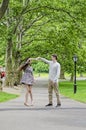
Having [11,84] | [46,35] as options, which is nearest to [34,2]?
[11,84]

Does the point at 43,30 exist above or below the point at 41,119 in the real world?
above

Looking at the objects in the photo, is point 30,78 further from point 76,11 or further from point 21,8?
point 21,8

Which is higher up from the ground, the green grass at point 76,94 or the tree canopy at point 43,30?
the tree canopy at point 43,30

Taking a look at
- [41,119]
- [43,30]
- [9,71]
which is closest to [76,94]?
[9,71]

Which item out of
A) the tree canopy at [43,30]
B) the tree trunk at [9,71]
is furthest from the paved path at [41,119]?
the tree trunk at [9,71]

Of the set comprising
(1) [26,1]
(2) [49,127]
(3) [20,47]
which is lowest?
(2) [49,127]

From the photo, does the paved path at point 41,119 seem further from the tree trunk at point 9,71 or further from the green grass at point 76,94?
the tree trunk at point 9,71

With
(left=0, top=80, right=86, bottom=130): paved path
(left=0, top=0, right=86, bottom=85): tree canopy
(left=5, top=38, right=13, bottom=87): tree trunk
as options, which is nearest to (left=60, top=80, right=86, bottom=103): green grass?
(left=5, top=38, right=13, bottom=87): tree trunk

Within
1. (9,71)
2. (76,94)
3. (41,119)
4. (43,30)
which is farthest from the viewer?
(43,30)

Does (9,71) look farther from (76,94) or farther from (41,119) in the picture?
(41,119)

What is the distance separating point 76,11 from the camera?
39438mm

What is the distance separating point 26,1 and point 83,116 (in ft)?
98.4

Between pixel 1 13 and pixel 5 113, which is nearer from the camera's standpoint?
pixel 5 113

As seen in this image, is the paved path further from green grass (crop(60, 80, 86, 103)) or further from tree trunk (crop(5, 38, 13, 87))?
tree trunk (crop(5, 38, 13, 87))
